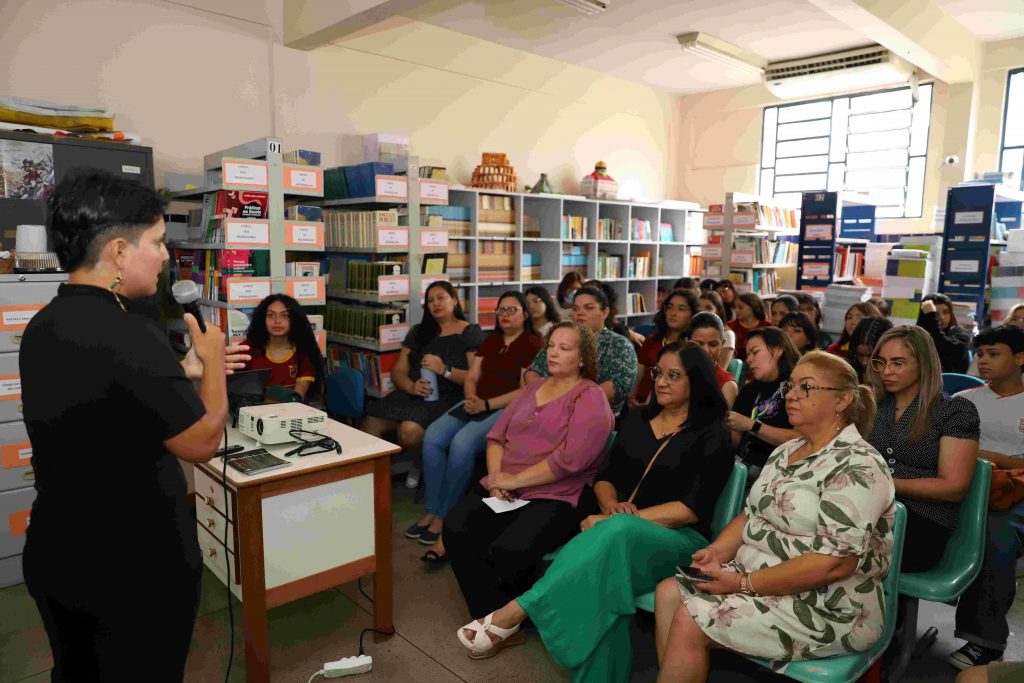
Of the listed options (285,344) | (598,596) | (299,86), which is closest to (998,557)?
(598,596)

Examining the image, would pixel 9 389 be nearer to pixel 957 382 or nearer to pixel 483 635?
pixel 483 635

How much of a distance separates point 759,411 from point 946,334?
2.54 metres

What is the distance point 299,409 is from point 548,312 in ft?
7.67

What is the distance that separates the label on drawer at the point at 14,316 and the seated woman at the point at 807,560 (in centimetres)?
303

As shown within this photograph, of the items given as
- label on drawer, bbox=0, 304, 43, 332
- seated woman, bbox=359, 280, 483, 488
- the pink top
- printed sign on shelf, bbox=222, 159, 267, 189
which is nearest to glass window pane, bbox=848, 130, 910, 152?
seated woman, bbox=359, 280, 483, 488

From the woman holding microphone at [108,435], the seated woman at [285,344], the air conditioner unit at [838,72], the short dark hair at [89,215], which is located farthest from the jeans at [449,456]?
the air conditioner unit at [838,72]

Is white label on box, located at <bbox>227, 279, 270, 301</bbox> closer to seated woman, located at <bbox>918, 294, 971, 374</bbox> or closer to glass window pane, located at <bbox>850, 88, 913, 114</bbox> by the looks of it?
seated woman, located at <bbox>918, 294, 971, 374</bbox>

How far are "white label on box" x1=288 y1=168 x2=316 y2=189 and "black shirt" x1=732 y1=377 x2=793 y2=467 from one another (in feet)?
9.42

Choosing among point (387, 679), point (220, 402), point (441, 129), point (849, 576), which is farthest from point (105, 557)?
point (441, 129)

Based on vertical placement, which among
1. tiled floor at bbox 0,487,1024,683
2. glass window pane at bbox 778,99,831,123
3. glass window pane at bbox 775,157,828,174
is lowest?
tiled floor at bbox 0,487,1024,683

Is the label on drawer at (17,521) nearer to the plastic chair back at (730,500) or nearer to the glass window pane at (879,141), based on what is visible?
the plastic chair back at (730,500)

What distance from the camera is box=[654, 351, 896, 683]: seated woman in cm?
178

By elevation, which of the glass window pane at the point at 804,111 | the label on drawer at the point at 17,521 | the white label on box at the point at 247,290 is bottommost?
the label on drawer at the point at 17,521

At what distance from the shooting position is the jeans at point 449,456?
11.4 feet
